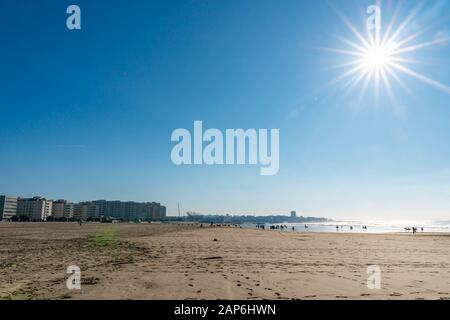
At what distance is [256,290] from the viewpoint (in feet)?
33.0

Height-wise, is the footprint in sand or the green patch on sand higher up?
the footprint in sand

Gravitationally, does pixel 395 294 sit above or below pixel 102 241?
above

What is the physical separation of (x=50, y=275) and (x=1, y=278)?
62.5 inches

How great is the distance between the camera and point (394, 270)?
49.3ft

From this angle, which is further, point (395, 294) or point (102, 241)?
point (102, 241)

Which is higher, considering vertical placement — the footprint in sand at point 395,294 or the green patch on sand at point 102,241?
the footprint in sand at point 395,294

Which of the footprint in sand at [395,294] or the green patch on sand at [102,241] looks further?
the green patch on sand at [102,241]

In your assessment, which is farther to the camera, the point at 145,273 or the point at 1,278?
the point at 145,273

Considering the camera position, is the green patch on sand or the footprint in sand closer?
the footprint in sand
